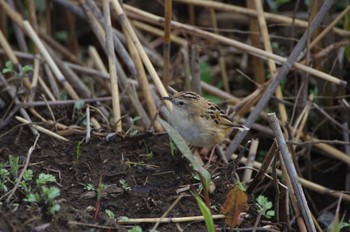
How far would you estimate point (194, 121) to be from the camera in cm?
495

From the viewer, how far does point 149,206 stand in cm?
409

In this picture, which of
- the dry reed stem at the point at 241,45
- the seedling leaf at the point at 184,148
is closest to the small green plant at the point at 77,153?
the seedling leaf at the point at 184,148

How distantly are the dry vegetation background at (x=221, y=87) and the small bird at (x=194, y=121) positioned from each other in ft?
0.53

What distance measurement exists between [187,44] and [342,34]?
1.52 metres

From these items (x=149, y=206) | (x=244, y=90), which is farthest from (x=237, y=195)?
(x=244, y=90)

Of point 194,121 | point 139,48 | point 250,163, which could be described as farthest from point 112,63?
point 250,163

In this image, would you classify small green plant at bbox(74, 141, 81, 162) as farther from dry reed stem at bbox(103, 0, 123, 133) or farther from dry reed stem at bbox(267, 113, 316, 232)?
dry reed stem at bbox(267, 113, 316, 232)

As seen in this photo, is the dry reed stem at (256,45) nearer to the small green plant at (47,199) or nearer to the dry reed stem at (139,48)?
the dry reed stem at (139,48)

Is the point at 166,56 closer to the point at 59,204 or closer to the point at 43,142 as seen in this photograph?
the point at 43,142

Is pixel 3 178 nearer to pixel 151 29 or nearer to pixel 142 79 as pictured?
pixel 142 79

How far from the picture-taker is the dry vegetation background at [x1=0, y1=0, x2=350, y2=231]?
197 inches

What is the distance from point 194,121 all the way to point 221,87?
7.98 feet

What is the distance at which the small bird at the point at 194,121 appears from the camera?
491 cm

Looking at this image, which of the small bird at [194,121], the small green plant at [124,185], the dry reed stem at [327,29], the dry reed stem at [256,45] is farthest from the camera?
the dry reed stem at [256,45]
